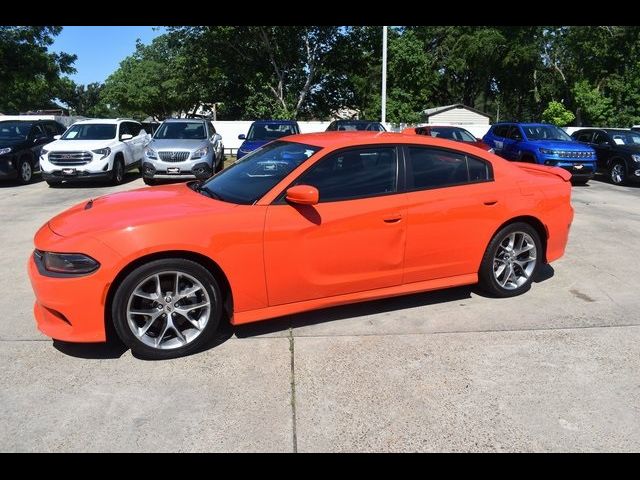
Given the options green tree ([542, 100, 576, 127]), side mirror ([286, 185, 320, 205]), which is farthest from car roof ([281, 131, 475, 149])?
green tree ([542, 100, 576, 127])

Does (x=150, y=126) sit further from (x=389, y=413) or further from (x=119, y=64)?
(x=119, y=64)

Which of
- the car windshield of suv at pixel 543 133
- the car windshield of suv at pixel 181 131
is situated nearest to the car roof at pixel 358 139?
the car windshield of suv at pixel 181 131

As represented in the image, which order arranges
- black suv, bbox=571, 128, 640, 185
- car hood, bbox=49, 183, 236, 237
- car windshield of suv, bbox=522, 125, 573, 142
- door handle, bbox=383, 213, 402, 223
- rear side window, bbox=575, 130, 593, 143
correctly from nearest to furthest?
1. car hood, bbox=49, 183, 236, 237
2. door handle, bbox=383, 213, 402, 223
3. black suv, bbox=571, 128, 640, 185
4. car windshield of suv, bbox=522, 125, 573, 142
5. rear side window, bbox=575, 130, 593, 143

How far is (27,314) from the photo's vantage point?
465 cm

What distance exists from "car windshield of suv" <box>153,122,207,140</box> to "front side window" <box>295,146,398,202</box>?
10.4 meters

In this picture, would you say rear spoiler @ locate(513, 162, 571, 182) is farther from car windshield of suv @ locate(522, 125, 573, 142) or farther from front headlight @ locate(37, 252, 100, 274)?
car windshield of suv @ locate(522, 125, 573, 142)

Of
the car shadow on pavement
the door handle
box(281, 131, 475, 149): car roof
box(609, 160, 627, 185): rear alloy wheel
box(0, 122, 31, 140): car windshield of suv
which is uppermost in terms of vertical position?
box(281, 131, 475, 149): car roof

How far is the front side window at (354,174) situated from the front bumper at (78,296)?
1564 mm

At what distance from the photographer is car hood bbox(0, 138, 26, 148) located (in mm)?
13268

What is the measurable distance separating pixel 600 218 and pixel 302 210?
7404mm

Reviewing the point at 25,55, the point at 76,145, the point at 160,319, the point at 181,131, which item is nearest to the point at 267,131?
the point at 181,131

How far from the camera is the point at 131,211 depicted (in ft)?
12.8

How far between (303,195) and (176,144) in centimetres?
1016

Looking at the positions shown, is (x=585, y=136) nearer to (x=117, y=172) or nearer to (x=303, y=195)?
(x=117, y=172)
